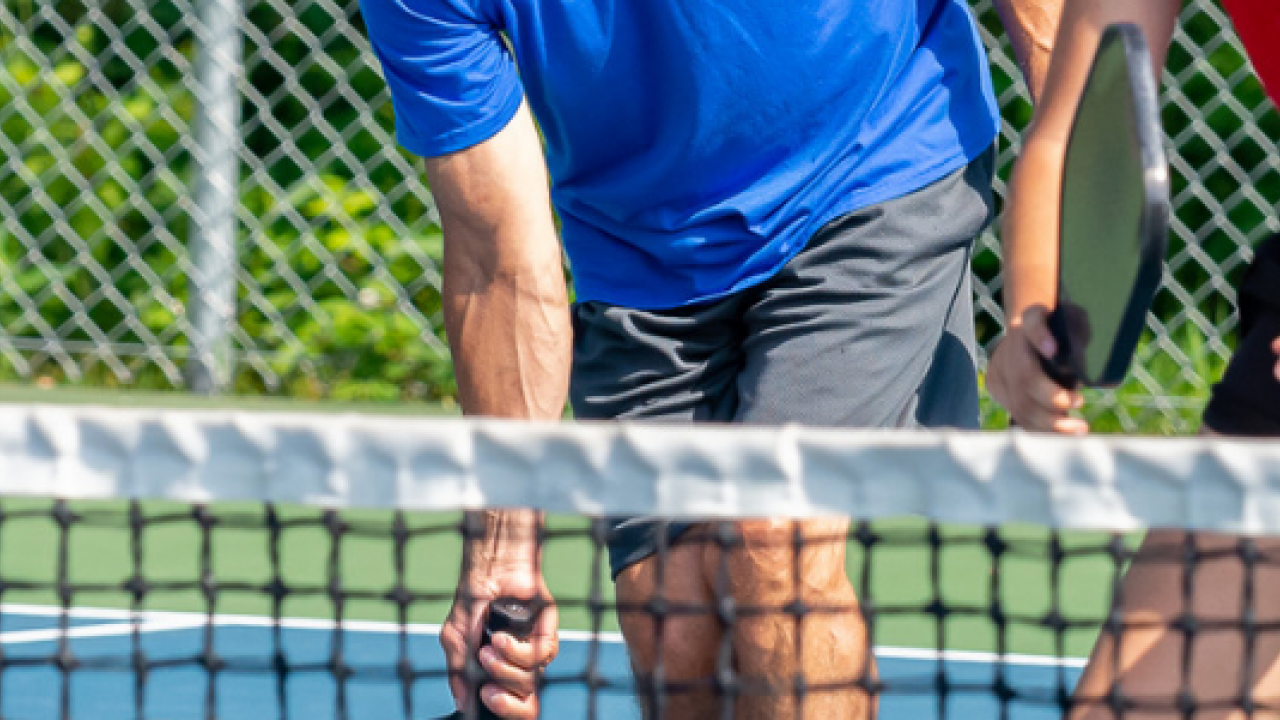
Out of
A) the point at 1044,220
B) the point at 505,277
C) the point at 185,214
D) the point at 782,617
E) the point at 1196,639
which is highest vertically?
the point at 1044,220

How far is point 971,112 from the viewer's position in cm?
270

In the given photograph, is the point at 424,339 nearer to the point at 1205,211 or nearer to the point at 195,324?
the point at 195,324

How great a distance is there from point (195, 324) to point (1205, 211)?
266 cm

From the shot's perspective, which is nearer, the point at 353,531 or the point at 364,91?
the point at 353,531

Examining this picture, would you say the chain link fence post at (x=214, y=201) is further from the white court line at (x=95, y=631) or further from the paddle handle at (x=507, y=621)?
the paddle handle at (x=507, y=621)

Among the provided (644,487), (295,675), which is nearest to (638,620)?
(644,487)

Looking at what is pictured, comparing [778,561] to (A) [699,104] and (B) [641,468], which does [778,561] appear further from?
(B) [641,468]

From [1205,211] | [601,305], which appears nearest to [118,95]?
[1205,211]

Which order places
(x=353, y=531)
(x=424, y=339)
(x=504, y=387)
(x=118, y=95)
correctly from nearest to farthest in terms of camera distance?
(x=353, y=531)
(x=504, y=387)
(x=424, y=339)
(x=118, y=95)

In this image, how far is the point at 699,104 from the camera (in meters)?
2.47

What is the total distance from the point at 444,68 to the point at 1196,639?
110 cm

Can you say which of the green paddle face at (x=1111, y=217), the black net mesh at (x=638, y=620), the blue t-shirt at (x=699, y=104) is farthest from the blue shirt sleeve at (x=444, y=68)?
the green paddle face at (x=1111, y=217)

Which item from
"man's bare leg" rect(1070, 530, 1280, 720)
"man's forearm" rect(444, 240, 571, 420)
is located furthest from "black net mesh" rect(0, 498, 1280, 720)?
"man's forearm" rect(444, 240, 571, 420)

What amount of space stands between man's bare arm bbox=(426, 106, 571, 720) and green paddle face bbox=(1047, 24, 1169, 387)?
2.49ft
